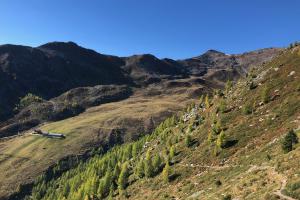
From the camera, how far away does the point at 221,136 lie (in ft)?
303

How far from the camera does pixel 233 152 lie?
87.1 metres

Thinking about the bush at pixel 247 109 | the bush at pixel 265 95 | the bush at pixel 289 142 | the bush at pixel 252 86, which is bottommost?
the bush at pixel 289 142

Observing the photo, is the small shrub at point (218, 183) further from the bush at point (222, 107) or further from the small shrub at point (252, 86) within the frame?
the small shrub at point (252, 86)

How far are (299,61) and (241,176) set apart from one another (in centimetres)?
5994

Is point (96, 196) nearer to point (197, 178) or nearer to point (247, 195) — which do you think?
point (197, 178)

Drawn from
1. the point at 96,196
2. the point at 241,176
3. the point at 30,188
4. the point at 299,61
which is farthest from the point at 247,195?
the point at 30,188

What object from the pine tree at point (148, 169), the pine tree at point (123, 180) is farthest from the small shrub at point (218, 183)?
the pine tree at point (123, 180)

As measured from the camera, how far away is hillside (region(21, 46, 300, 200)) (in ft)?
191

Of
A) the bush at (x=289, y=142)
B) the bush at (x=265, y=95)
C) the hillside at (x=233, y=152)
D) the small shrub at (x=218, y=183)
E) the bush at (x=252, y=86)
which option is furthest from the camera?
the bush at (x=252, y=86)

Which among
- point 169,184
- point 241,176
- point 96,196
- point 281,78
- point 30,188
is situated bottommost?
point 30,188

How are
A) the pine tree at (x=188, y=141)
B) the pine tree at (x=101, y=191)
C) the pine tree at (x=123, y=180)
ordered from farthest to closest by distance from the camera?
the pine tree at (x=101, y=191) < the pine tree at (x=123, y=180) < the pine tree at (x=188, y=141)

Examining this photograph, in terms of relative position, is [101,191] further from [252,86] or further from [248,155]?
[248,155]

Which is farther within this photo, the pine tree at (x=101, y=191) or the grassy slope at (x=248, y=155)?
the pine tree at (x=101, y=191)

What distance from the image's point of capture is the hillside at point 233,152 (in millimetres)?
58156
